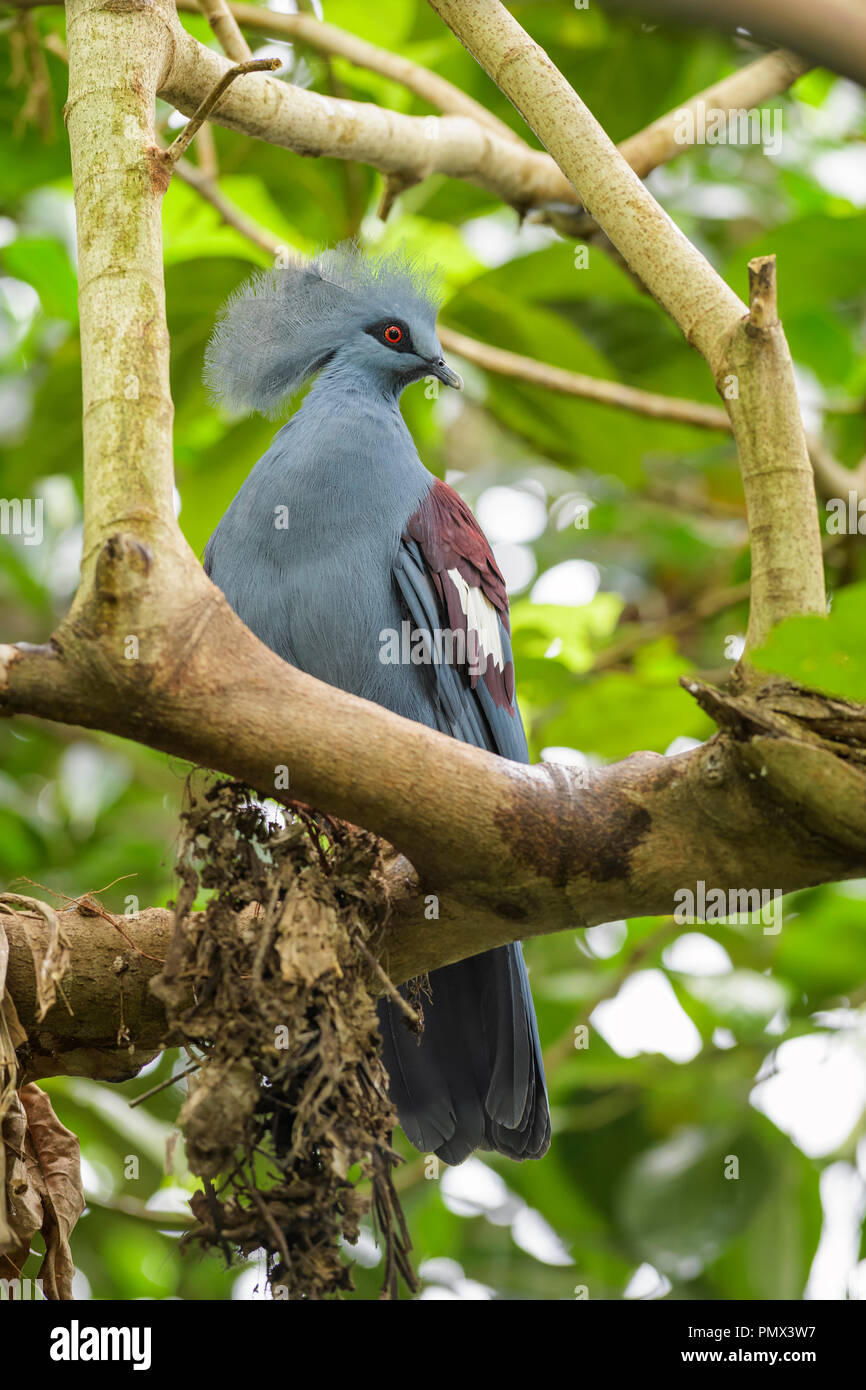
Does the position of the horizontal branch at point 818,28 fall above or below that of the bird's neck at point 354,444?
below

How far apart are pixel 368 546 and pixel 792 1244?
3.18m

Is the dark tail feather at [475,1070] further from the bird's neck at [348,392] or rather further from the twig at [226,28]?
the twig at [226,28]

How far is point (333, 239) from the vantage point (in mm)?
5273

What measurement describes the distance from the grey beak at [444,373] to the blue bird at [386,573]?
0.07 feet

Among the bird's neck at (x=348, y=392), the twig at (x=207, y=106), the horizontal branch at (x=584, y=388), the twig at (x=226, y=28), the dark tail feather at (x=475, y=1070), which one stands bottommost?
the dark tail feather at (x=475, y=1070)

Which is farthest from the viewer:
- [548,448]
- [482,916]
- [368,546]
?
[548,448]

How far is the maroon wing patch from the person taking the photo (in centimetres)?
382

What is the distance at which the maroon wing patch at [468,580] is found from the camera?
3.82m

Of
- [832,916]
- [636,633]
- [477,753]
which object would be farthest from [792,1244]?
[477,753]

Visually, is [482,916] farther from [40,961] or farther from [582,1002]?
[582,1002]

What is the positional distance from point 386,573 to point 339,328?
96cm

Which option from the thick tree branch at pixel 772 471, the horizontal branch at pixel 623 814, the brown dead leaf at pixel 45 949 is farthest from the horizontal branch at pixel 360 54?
the brown dead leaf at pixel 45 949

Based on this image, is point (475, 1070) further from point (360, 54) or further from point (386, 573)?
point (360, 54)

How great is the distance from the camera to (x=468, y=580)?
3920 mm
